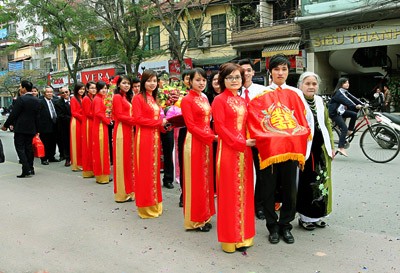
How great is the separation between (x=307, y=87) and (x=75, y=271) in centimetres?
253

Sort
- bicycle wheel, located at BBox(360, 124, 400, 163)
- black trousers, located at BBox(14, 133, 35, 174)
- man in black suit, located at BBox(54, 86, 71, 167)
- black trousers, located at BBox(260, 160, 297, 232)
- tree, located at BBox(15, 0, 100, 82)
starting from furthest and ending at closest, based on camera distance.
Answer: tree, located at BBox(15, 0, 100, 82), man in black suit, located at BBox(54, 86, 71, 167), bicycle wheel, located at BBox(360, 124, 400, 163), black trousers, located at BBox(14, 133, 35, 174), black trousers, located at BBox(260, 160, 297, 232)

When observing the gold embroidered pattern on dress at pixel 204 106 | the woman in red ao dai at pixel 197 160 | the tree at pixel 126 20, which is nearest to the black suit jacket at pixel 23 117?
the woman in red ao dai at pixel 197 160

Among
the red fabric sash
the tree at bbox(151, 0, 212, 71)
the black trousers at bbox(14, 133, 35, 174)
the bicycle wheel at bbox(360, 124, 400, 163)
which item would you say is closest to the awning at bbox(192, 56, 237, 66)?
the tree at bbox(151, 0, 212, 71)

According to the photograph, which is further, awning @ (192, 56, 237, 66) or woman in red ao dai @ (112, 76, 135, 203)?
awning @ (192, 56, 237, 66)

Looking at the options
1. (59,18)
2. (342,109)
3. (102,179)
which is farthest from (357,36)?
(102,179)

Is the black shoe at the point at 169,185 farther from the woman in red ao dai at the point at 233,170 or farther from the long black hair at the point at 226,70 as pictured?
the long black hair at the point at 226,70

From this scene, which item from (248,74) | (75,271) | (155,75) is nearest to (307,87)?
(248,74)

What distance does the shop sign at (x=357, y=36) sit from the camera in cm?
1394

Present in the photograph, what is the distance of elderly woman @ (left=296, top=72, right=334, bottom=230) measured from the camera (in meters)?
3.72

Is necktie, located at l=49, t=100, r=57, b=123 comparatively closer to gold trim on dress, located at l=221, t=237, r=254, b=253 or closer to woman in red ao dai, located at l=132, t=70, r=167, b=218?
woman in red ao dai, located at l=132, t=70, r=167, b=218

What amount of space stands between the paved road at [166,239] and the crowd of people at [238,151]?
0.60 feet

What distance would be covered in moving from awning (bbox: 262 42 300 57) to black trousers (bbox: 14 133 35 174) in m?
11.5

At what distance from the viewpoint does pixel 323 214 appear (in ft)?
12.6

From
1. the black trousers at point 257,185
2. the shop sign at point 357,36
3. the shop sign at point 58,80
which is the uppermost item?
the shop sign at point 357,36
